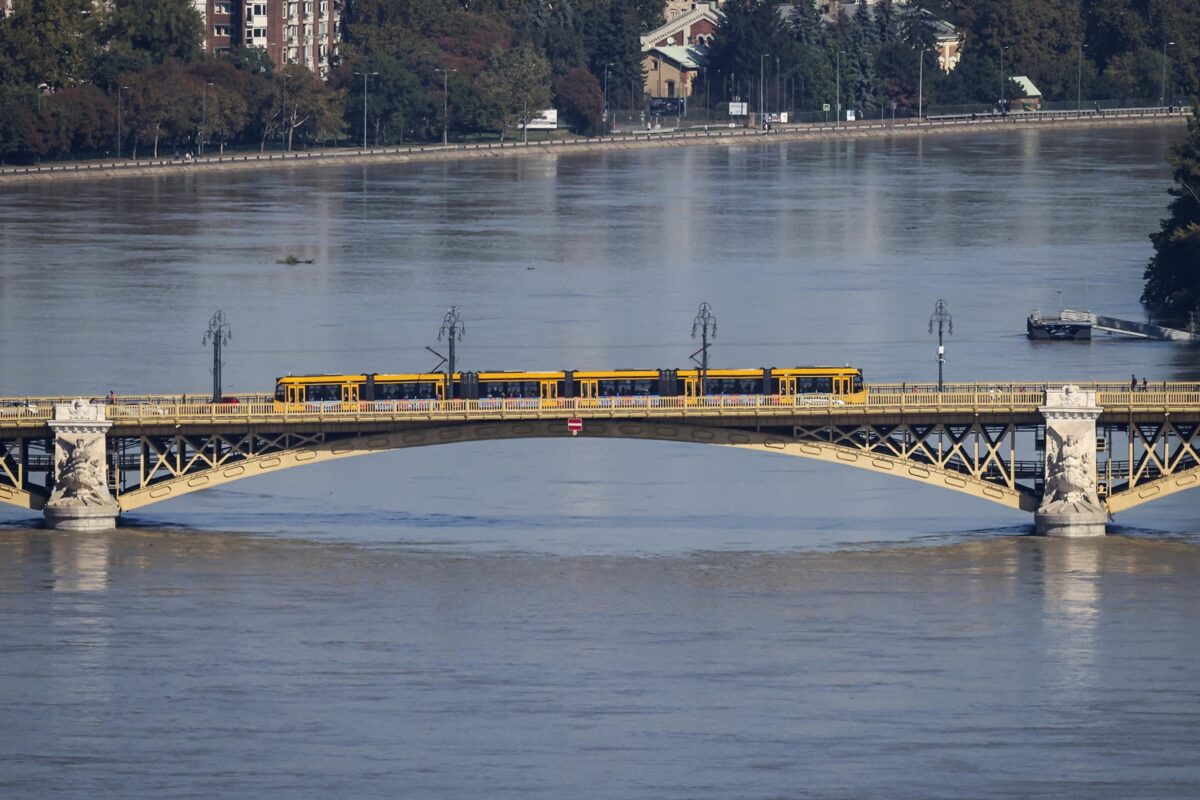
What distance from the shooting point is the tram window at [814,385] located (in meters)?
114

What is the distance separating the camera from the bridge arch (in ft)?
363

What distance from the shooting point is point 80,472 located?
110m

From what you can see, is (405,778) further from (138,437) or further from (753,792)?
(138,437)

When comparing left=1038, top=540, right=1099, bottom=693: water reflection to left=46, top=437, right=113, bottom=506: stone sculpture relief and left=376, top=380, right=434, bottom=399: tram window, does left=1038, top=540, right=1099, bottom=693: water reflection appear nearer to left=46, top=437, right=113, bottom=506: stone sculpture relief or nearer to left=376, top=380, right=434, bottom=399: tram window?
left=376, top=380, right=434, bottom=399: tram window

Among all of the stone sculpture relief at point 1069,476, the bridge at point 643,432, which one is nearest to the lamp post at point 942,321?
the bridge at point 643,432

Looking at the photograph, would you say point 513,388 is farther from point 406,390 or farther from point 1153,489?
point 1153,489

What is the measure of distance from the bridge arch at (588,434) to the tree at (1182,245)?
67669 mm

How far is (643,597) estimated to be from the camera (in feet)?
345

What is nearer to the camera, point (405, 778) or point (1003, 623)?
point (405, 778)

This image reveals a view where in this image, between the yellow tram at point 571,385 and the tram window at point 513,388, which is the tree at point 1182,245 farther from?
the tram window at point 513,388

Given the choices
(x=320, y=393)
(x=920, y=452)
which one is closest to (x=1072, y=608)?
(x=920, y=452)

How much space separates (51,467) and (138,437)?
3634mm

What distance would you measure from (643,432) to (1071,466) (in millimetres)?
15282

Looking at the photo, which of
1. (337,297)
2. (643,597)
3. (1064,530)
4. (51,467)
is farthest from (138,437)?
(337,297)
